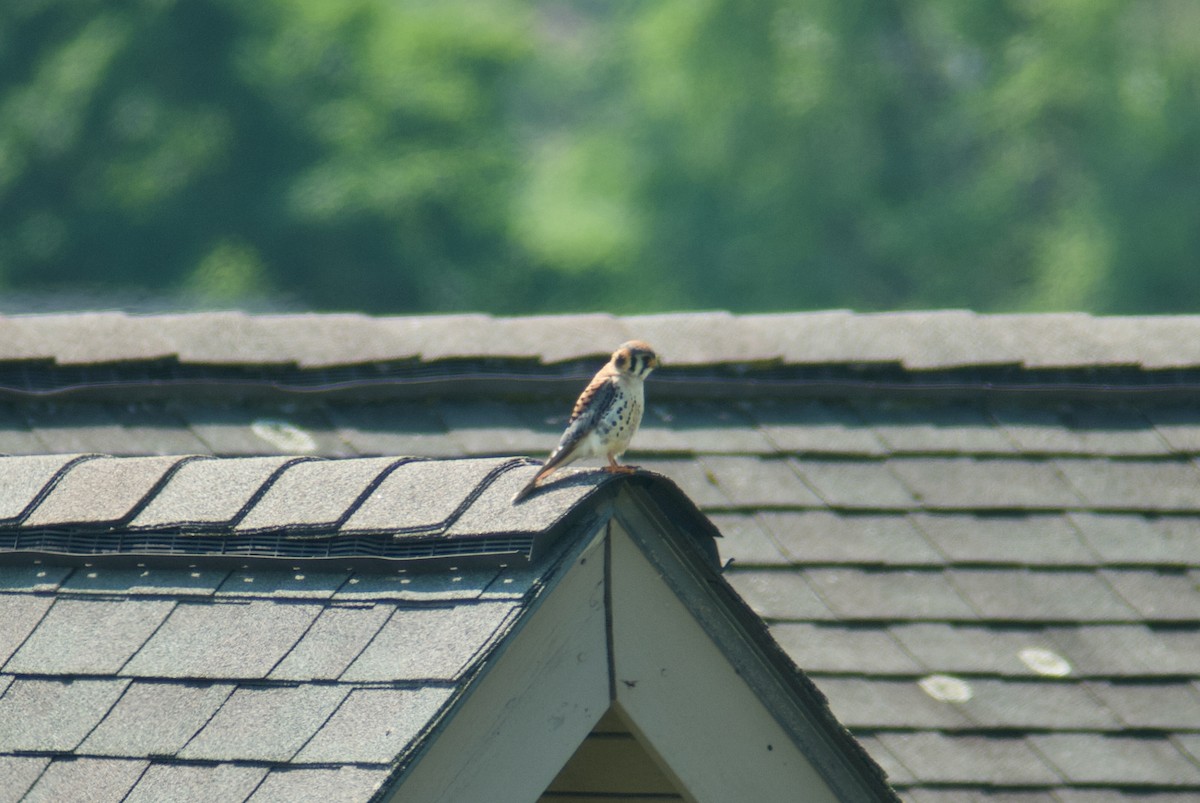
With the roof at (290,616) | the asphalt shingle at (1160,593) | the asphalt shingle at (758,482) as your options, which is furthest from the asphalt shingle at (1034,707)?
the roof at (290,616)

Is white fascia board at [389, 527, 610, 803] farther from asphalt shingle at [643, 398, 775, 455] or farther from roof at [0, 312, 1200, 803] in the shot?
asphalt shingle at [643, 398, 775, 455]

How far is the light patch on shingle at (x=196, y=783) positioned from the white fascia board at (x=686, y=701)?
1.78 feet

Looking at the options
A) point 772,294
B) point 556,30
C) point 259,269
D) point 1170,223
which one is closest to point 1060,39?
point 1170,223

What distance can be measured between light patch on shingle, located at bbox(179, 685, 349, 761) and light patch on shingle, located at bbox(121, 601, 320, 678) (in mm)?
61

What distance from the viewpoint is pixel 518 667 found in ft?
7.16

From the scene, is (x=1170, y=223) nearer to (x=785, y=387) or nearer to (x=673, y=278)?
(x=673, y=278)

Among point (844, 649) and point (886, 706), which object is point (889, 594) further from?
point (886, 706)

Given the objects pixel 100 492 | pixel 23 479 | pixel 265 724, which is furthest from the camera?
pixel 23 479

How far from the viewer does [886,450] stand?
419cm

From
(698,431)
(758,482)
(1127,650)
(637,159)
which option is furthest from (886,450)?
(637,159)

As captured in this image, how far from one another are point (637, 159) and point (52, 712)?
31849 millimetres

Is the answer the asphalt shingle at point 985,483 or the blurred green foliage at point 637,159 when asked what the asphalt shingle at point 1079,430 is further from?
the blurred green foliage at point 637,159

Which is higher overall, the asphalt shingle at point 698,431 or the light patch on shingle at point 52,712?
the asphalt shingle at point 698,431

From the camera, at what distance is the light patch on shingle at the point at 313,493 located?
2430mm
